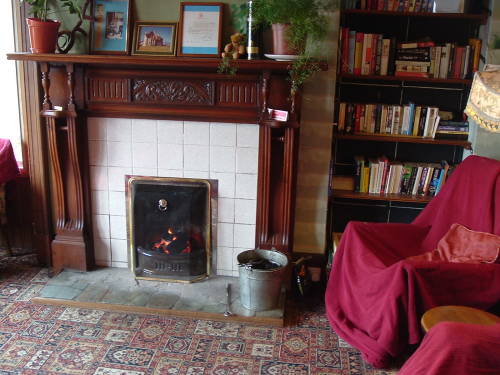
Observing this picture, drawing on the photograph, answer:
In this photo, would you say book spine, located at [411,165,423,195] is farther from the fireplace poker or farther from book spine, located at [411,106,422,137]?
the fireplace poker

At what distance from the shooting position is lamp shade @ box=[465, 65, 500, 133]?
1.84m

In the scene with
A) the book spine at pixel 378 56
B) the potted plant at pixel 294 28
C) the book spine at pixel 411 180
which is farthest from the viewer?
the book spine at pixel 411 180

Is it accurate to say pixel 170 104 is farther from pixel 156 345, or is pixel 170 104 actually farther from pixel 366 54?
pixel 156 345

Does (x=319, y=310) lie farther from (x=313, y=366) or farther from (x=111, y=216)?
(x=111, y=216)

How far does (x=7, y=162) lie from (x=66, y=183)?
43cm

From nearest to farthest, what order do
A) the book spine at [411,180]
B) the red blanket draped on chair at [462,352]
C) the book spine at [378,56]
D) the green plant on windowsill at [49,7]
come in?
the red blanket draped on chair at [462,352]
the green plant on windowsill at [49,7]
the book spine at [378,56]
the book spine at [411,180]

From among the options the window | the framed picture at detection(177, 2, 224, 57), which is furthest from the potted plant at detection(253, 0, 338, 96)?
the window

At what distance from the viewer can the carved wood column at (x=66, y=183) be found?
3145mm

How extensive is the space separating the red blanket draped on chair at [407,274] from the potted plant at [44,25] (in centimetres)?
211

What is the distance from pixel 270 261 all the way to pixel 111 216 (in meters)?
1.15

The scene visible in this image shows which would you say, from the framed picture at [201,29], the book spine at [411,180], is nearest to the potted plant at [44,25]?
the framed picture at [201,29]

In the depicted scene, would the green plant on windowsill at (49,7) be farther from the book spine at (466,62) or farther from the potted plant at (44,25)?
the book spine at (466,62)

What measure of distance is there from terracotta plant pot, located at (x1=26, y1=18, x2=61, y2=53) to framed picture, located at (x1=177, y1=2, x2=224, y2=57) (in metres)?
0.76

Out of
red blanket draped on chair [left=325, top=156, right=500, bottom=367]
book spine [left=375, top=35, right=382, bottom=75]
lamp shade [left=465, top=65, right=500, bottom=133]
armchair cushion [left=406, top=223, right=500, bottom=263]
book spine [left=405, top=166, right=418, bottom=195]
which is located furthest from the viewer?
book spine [left=405, top=166, right=418, bottom=195]
